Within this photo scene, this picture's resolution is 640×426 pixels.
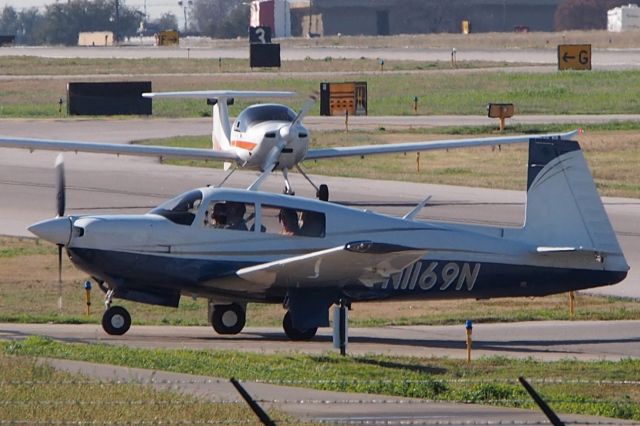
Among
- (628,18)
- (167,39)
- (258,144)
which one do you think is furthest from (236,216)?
(628,18)

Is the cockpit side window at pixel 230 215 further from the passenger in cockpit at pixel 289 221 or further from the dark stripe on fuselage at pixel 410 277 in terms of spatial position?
the dark stripe on fuselage at pixel 410 277

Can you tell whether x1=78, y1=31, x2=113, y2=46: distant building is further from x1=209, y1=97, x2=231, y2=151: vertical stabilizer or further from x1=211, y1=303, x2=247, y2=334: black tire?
x1=211, y1=303, x2=247, y2=334: black tire

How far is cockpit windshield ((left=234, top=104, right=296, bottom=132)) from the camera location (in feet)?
97.8

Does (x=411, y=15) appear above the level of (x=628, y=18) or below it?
above

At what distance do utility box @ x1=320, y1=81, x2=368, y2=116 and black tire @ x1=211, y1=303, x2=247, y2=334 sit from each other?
34.8m

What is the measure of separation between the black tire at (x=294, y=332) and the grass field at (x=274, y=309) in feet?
4.92

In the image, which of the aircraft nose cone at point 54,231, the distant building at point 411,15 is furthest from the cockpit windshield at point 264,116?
the distant building at point 411,15

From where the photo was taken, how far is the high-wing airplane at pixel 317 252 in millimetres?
16078

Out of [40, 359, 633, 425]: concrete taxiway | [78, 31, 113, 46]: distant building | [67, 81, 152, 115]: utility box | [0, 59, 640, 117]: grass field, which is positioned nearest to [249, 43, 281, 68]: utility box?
[0, 59, 640, 117]: grass field

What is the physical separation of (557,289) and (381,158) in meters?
23.0

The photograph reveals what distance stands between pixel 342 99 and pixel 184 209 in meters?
36.0

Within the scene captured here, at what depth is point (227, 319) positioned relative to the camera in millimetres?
16797

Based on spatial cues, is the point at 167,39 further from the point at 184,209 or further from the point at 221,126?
the point at 184,209

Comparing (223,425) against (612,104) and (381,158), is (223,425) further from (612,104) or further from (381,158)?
(612,104)
